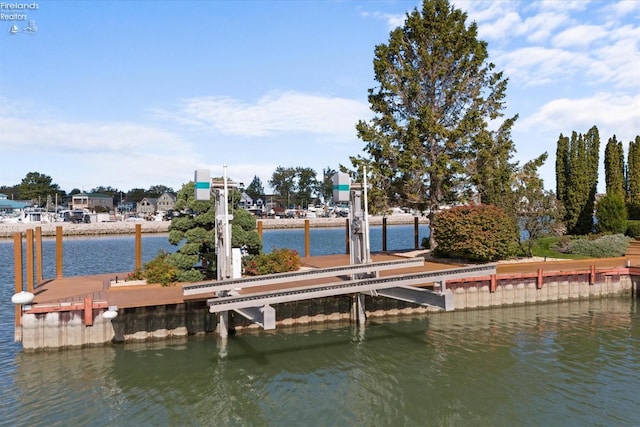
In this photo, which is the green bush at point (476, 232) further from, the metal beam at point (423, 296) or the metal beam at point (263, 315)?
the metal beam at point (263, 315)

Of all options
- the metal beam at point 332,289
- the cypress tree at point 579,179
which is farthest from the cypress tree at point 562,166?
the metal beam at point 332,289

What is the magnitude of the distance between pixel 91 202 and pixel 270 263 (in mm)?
134728

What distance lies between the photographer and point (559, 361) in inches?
558

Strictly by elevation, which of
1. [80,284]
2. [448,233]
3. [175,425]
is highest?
[448,233]

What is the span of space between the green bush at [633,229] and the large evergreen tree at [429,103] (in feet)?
45.9

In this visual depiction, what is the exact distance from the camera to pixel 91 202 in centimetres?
13762

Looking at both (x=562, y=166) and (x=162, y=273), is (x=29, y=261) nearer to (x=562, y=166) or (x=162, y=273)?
(x=162, y=273)

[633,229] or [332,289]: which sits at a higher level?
[633,229]

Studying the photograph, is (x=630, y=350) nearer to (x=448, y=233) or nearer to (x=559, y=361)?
(x=559, y=361)

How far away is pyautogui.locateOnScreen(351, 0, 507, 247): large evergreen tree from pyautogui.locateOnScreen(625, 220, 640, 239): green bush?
1399 cm

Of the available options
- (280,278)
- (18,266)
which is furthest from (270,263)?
(18,266)

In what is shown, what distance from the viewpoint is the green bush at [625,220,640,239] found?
32500 mm

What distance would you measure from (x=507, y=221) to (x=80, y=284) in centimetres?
2056

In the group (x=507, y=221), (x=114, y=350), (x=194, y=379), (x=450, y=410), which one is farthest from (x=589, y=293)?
(x=114, y=350)
